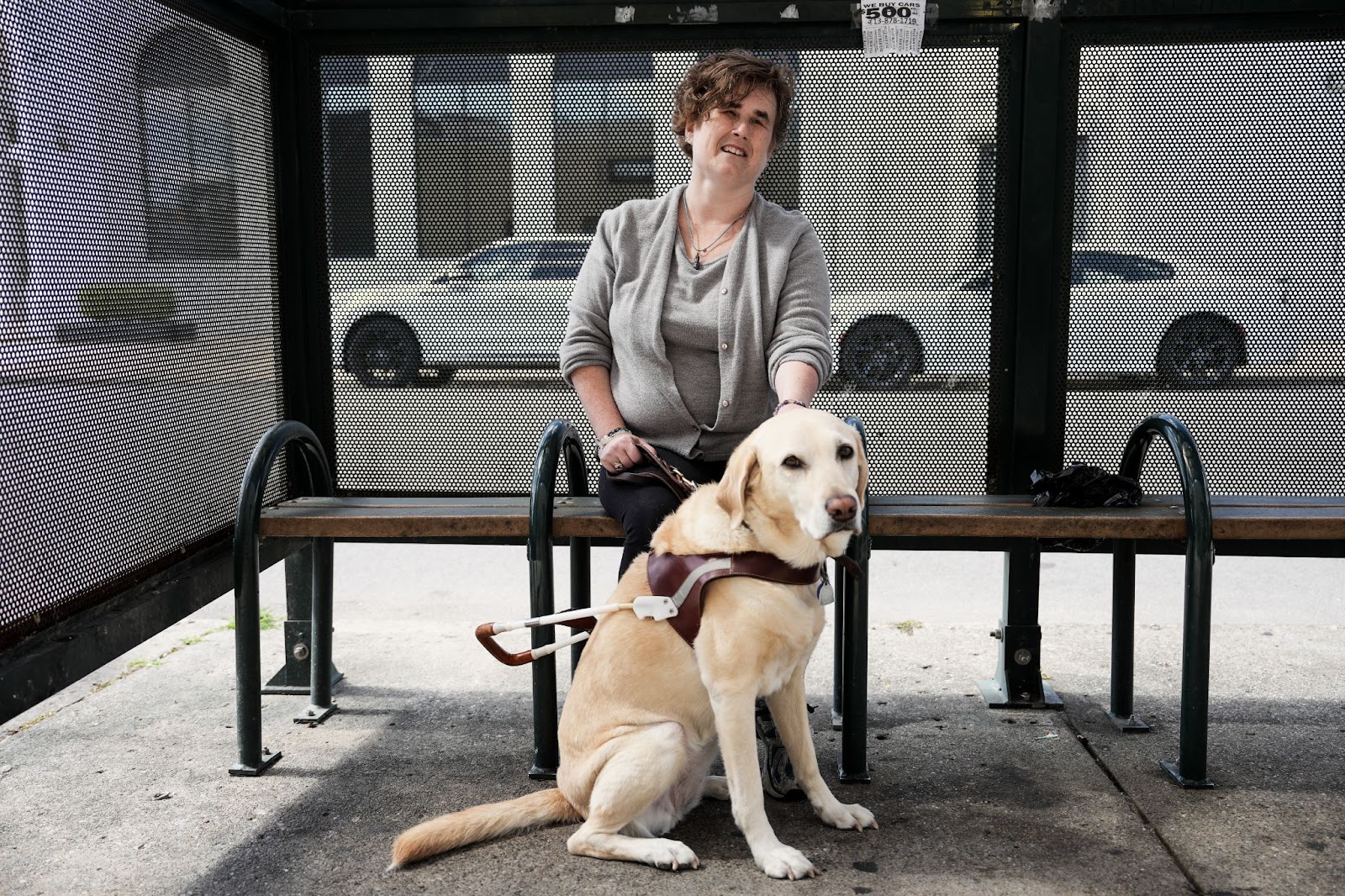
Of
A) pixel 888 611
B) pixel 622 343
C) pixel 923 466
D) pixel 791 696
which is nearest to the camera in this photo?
pixel 791 696

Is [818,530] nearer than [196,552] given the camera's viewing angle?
Yes

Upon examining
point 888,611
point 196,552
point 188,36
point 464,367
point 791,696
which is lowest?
point 888,611

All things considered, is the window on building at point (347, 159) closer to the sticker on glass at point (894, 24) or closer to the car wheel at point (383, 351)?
the car wheel at point (383, 351)

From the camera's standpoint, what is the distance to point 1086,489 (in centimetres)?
389

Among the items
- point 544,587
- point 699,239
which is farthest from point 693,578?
point 699,239

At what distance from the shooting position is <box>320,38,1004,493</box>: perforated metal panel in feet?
14.5

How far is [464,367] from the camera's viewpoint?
4695 mm

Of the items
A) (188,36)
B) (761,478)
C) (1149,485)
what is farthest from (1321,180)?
(188,36)

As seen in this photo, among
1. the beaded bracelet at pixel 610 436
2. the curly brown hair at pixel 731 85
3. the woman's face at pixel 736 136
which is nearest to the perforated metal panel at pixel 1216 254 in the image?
the curly brown hair at pixel 731 85

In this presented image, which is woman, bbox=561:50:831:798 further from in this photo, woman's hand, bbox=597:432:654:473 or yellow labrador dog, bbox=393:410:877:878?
yellow labrador dog, bbox=393:410:877:878

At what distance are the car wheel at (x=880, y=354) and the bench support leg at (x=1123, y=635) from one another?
1.01 m

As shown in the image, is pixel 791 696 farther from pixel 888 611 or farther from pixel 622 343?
pixel 888 611

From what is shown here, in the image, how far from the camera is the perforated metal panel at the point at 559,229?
14.5 feet

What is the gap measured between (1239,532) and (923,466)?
4.04ft
